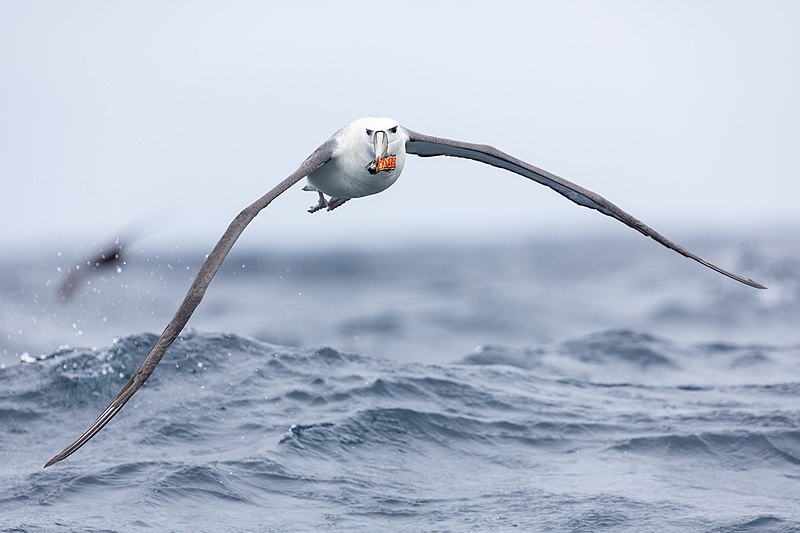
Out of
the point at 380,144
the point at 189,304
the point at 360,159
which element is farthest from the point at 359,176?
the point at 189,304

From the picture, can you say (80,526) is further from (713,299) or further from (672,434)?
(713,299)

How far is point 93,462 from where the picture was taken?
44.5ft

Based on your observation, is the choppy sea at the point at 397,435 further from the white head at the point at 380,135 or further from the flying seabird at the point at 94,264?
the white head at the point at 380,135

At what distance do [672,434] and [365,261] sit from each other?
53.1 metres

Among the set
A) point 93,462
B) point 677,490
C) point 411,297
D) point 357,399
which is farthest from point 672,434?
point 411,297

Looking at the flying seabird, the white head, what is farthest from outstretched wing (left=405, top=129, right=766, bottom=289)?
the flying seabird

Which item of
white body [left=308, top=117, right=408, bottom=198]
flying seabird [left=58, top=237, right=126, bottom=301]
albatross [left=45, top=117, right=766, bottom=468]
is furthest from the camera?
flying seabird [left=58, top=237, right=126, bottom=301]

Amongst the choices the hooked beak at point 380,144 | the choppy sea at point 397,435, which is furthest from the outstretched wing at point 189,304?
the choppy sea at point 397,435

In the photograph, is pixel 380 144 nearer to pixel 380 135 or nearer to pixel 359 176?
pixel 380 135

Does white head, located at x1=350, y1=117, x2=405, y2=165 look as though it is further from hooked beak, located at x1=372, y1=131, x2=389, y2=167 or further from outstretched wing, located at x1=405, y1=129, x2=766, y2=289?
outstretched wing, located at x1=405, y1=129, x2=766, y2=289

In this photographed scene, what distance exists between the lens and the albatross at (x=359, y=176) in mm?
8734

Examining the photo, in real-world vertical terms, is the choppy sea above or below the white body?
below

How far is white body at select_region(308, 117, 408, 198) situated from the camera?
1027cm

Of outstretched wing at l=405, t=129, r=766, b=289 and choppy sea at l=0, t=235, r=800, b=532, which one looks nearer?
outstretched wing at l=405, t=129, r=766, b=289
